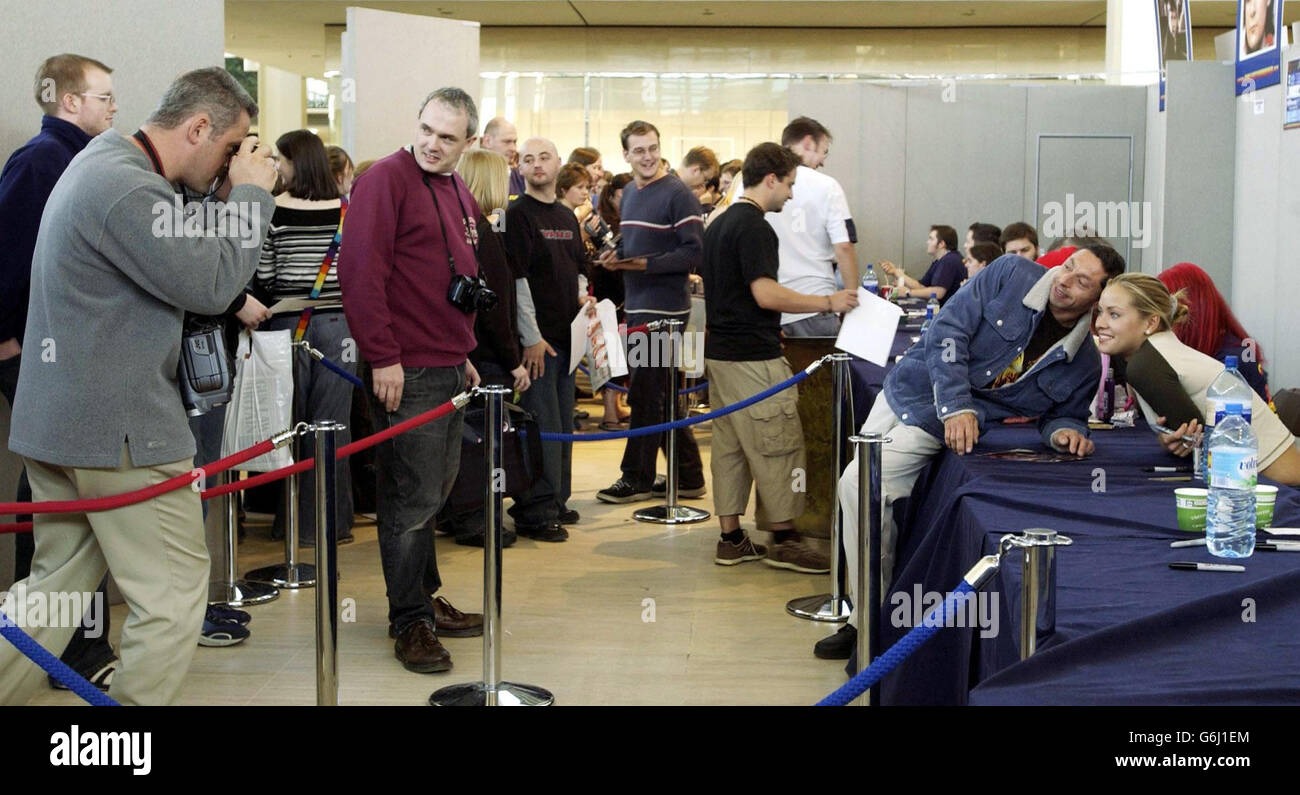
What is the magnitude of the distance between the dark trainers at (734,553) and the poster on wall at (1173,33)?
17.0 ft

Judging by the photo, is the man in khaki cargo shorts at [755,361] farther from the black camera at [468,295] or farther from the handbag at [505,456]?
the black camera at [468,295]

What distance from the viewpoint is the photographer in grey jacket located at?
9.55 ft

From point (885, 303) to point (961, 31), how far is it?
12266 millimetres

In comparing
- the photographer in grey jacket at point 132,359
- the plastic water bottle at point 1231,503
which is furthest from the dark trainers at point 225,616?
the plastic water bottle at point 1231,503

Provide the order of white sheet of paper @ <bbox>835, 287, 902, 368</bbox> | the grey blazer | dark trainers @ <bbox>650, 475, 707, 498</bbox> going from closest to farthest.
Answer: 1. the grey blazer
2. white sheet of paper @ <bbox>835, 287, 902, 368</bbox>
3. dark trainers @ <bbox>650, 475, 707, 498</bbox>

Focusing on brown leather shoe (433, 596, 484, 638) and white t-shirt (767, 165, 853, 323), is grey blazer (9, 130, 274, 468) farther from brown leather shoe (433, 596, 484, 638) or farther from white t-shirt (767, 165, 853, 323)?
white t-shirt (767, 165, 853, 323)

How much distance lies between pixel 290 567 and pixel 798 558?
202cm

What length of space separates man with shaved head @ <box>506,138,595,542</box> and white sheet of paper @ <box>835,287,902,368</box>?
1377 millimetres

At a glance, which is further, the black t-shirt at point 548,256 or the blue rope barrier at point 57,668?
the black t-shirt at point 548,256

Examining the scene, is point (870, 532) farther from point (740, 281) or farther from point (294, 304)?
point (294, 304)

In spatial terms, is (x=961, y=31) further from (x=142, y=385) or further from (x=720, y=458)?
(x=142, y=385)

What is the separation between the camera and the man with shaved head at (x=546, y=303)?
5.81 metres

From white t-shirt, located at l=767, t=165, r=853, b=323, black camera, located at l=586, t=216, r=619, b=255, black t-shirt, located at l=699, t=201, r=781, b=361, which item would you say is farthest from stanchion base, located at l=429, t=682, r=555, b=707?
black camera, located at l=586, t=216, r=619, b=255

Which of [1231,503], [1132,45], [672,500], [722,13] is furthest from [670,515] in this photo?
[722,13]
